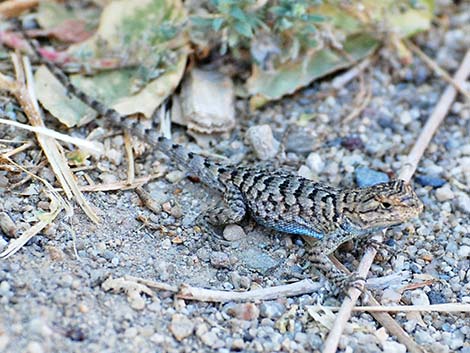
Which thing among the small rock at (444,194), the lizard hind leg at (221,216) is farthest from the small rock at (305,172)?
the small rock at (444,194)

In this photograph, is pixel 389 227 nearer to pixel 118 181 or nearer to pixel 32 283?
pixel 118 181

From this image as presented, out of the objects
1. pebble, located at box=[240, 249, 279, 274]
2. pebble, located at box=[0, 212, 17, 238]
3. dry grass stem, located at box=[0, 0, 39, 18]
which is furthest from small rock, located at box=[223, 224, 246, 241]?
dry grass stem, located at box=[0, 0, 39, 18]

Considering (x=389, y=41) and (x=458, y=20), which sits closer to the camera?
(x=389, y=41)

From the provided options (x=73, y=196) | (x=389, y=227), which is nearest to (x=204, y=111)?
(x=73, y=196)

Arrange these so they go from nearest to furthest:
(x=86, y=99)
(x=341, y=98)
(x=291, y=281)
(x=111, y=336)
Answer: (x=111, y=336)
(x=291, y=281)
(x=86, y=99)
(x=341, y=98)

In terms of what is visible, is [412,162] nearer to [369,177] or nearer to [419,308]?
[369,177]

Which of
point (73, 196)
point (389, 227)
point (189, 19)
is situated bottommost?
point (389, 227)

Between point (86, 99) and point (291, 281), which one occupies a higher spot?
point (86, 99)
